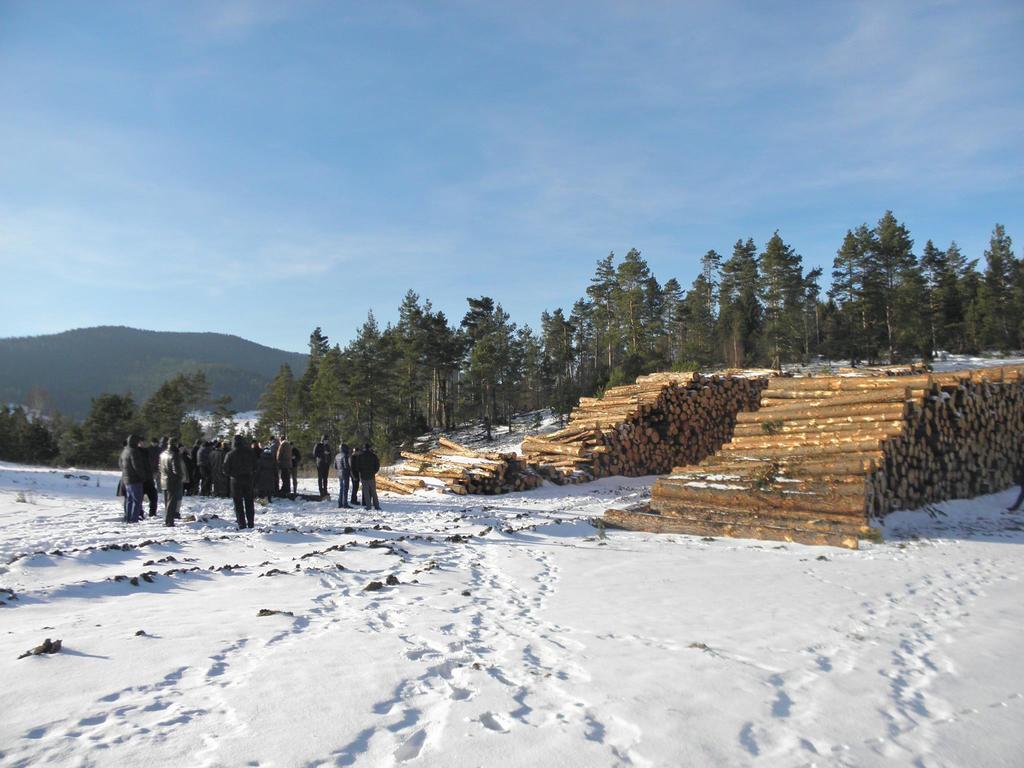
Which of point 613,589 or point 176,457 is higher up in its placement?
point 176,457

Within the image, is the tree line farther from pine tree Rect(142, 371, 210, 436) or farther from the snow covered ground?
the snow covered ground

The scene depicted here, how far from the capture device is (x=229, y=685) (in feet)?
12.0

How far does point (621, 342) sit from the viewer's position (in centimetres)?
5562

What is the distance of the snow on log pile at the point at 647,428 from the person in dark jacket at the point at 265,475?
764 cm

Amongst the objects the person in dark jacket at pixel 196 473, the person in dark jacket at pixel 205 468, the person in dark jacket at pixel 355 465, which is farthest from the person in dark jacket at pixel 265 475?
the person in dark jacket at pixel 196 473

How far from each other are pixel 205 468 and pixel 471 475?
24.3 ft

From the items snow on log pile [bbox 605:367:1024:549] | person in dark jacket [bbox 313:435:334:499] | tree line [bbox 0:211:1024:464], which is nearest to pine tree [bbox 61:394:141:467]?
tree line [bbox 0:211:1024:464]

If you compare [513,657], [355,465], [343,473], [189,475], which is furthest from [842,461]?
[189,475]

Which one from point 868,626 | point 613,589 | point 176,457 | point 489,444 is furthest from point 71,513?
point 489,444

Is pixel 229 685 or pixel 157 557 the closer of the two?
pixel 229 685

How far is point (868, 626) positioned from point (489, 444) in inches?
1455

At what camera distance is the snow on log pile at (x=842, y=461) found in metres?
10.4

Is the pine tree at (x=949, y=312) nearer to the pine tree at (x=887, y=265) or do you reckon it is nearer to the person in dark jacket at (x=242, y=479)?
the pine tree at (x=887, y=265)

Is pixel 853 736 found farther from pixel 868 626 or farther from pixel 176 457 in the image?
pixel 176 457
